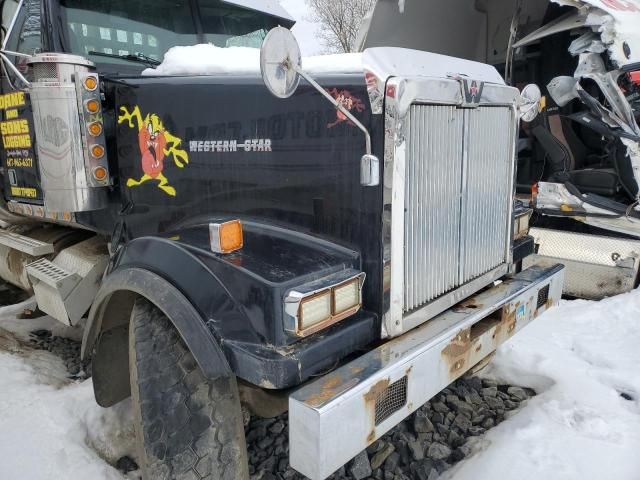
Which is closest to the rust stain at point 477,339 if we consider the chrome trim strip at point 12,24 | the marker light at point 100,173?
the marker light at point 100,173

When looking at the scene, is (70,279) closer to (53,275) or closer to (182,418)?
(53,275)

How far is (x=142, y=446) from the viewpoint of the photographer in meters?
2.18

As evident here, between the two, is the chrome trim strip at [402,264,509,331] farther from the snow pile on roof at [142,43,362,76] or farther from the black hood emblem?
the snow pile on roof at [142,43,362,76]

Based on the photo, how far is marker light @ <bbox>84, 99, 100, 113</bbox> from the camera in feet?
9.54

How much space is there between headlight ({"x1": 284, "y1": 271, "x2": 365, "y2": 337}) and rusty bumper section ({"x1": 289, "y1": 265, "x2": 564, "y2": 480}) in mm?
183

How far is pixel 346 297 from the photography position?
78.7 inches

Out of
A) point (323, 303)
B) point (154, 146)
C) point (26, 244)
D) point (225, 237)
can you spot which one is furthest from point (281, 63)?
point (26, 244)

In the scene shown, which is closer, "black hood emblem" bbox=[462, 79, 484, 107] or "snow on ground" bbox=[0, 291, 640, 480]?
"black hood emblem" bbox=[462, 79, 484, 107]

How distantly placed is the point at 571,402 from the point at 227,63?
2726 mm

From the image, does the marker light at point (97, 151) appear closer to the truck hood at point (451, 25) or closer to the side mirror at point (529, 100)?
the side mirror at point (529, 100)

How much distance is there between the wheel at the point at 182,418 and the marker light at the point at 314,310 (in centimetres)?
49

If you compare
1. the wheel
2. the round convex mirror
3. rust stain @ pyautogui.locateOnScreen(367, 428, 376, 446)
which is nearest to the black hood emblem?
the round convex mirror

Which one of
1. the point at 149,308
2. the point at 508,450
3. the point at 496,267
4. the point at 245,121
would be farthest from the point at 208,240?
the point at 508,450

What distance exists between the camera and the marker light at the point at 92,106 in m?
2.91
